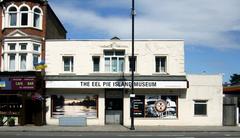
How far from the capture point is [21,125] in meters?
33.5

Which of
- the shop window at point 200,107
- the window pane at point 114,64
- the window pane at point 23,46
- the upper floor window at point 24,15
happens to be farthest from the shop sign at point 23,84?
the shop window at point 200,107

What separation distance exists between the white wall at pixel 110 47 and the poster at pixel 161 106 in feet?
6.73

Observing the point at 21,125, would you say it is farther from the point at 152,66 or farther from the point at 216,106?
the point at 216,106

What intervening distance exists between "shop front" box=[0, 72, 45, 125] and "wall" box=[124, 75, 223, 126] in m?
6.90

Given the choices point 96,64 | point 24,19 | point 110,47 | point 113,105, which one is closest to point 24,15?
point 24,19

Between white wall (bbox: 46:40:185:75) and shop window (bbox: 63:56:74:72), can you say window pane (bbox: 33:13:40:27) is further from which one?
shop window (bbox: 63:56:74:72)

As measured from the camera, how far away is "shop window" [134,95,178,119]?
35062 mm

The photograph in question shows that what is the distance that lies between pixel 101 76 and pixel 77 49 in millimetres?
3098

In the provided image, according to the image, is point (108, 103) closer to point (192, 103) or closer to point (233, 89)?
point (192, 103)

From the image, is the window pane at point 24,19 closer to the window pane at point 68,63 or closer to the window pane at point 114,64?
the window pane at point 68,63

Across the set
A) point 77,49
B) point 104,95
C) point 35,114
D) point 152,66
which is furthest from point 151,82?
point 35,114

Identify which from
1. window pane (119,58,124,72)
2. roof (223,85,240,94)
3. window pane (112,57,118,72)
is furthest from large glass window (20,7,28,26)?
roof (223,85,240,94)

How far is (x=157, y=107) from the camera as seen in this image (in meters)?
35.1

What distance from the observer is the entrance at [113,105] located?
35.4 meters
